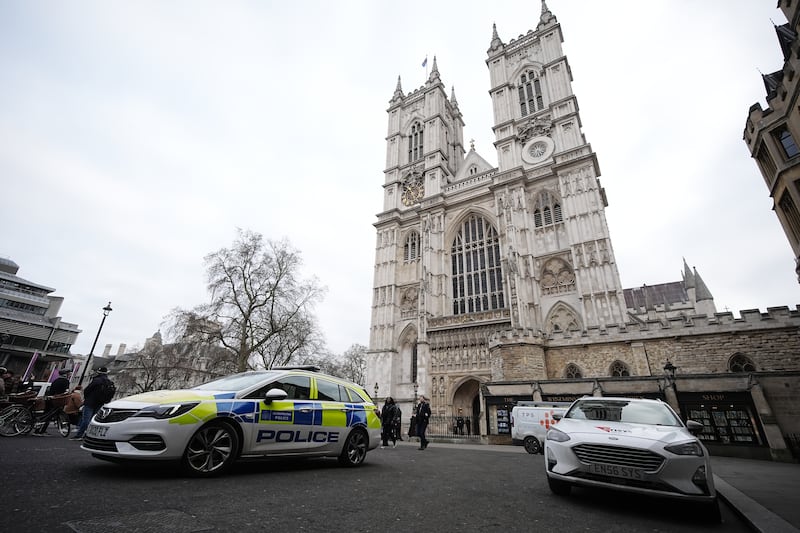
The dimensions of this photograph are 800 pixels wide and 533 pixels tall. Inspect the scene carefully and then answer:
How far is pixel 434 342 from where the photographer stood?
26.7 metres

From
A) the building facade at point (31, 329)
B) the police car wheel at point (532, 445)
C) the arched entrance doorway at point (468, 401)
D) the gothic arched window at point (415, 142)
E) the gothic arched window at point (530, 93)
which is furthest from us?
the building facade at point (31, 329)

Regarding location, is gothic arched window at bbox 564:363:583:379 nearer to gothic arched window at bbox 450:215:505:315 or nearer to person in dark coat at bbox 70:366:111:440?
gothic arched window at bbox 450:215:505:315

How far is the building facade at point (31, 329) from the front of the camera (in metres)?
40.5

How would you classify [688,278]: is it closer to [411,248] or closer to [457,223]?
[457,223]

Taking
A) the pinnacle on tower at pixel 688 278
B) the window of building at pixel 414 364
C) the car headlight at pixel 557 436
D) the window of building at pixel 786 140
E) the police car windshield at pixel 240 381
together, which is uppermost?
the pinnacle on tower at pixel 688 278

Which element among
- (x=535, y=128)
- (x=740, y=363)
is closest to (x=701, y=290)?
(x=535, y=128)

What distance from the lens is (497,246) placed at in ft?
98.7

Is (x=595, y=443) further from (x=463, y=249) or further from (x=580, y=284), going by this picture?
(x=463, y=249)

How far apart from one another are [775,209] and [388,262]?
84.0 ft

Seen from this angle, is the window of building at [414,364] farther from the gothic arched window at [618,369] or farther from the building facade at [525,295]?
the gothic arched window at [618,369]

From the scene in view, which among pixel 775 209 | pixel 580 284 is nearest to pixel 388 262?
pixel 580 284

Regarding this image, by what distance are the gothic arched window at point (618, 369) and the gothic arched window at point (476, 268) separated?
10.0 metres

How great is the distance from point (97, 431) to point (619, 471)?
6.05 meters

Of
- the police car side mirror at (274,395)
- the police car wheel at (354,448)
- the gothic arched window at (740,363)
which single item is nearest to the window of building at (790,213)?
the gothic arched window at (740,363)
